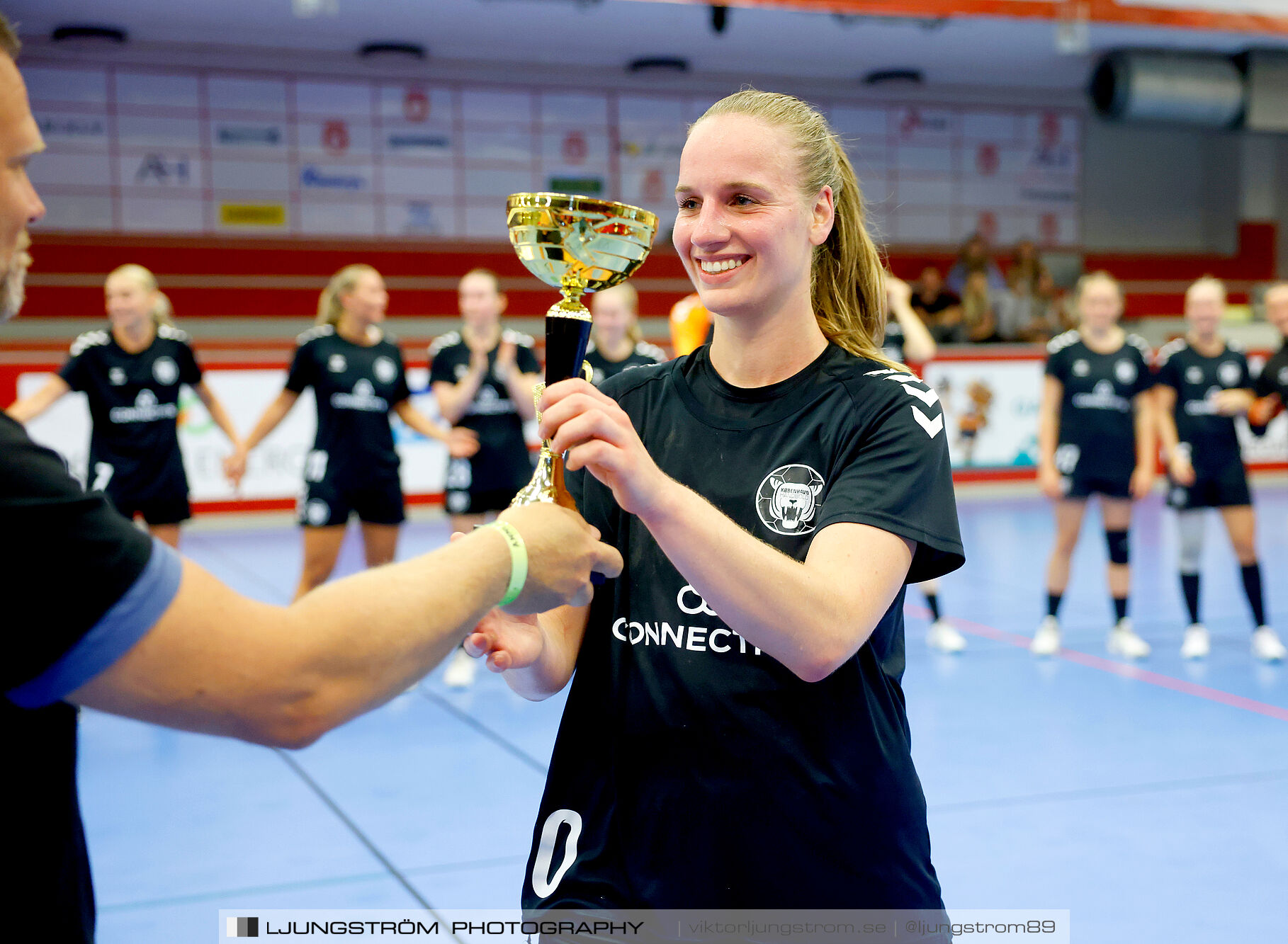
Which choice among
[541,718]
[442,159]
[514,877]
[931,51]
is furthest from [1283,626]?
[442,159]

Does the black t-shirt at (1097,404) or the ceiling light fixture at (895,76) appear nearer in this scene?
the black t-shirt at (1097,404)

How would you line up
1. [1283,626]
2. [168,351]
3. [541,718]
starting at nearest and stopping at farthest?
1. [541,718]
2. [168,351]
3. [1283,626]

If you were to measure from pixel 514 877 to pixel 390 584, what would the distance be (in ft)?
9.58

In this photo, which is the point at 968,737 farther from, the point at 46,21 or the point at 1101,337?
the point at 46,21

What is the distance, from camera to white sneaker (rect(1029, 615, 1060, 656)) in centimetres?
700

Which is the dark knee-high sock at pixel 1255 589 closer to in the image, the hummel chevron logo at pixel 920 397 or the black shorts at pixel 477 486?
the black shorts at pixel 477 486

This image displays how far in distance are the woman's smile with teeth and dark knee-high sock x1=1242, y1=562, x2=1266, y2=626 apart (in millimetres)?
6266

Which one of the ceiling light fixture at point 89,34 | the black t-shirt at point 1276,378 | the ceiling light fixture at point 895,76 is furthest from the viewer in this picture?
the ceiling light fixture at point 895,76

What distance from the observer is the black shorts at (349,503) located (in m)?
6.64

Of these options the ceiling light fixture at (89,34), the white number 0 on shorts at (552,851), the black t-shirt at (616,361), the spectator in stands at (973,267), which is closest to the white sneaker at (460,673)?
the black t-shirt at (616,361)

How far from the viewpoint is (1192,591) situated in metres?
7.12

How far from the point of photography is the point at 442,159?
1570cm

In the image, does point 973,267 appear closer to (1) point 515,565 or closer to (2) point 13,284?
(1) point 515,565

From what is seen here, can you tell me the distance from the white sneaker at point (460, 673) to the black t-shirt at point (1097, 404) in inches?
147
